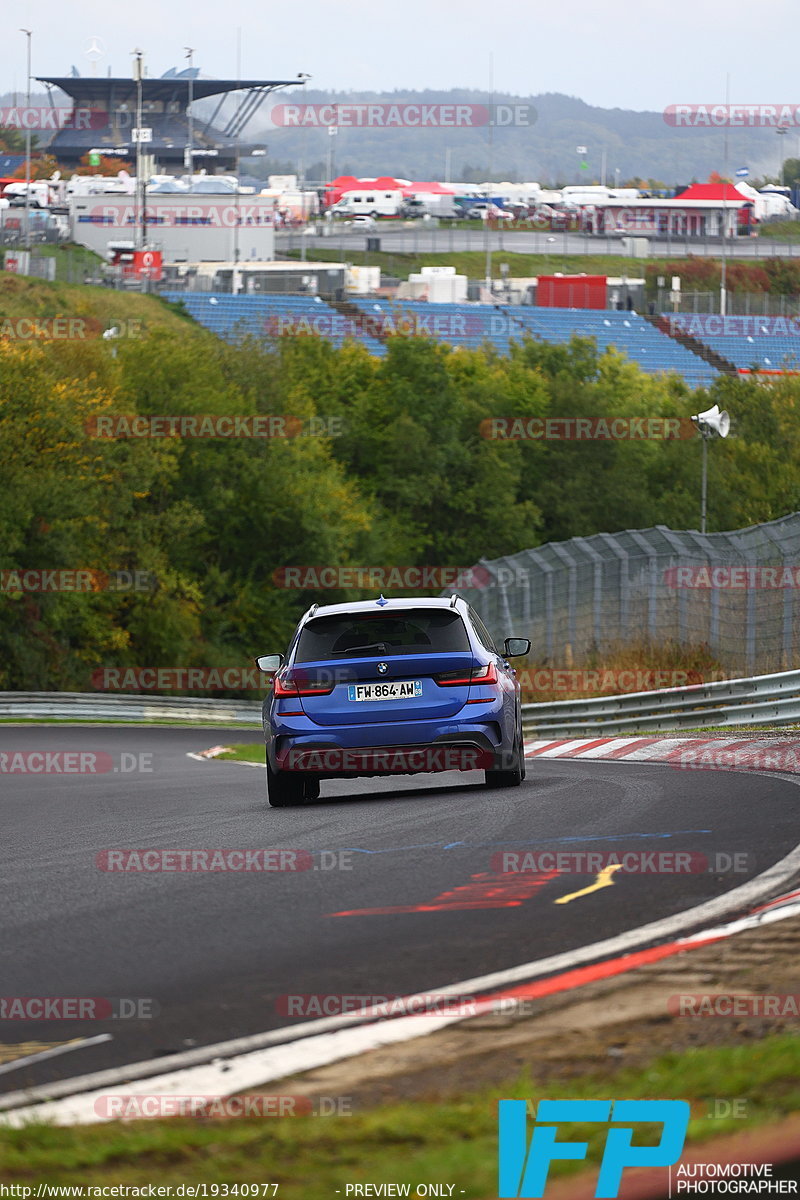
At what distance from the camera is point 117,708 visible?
41.4 m

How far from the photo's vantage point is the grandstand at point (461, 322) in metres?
105

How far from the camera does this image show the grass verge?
4.13 meters

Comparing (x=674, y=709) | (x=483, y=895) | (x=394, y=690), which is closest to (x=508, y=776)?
(x=394, y=690)

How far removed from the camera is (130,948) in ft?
23.6

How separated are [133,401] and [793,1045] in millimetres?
60013

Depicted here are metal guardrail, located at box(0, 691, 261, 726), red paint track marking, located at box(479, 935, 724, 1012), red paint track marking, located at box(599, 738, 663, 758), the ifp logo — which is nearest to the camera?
the ifp logo

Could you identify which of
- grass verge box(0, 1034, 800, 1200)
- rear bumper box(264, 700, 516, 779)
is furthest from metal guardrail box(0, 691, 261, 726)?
grass verge box(0, 1034, 800, 1200)

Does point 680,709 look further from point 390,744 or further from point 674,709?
point 390,744

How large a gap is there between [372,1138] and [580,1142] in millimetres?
542

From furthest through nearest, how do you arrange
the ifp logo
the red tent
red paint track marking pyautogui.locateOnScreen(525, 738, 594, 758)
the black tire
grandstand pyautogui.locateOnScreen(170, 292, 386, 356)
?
the red tent
grandstand pyautogui.locateOnScreen(170, 292, 386, 356)
red paint track marking pyautogui.locateOnScreen(525, 738, 594, 758)
the black tire
the ifp logo

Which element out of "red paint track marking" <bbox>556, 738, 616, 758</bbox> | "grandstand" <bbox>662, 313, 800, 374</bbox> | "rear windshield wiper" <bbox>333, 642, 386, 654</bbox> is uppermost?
"grandstand" <bbox>662, 313, 800, 374</bbox>

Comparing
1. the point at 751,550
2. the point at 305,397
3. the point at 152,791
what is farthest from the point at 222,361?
the point at 152,791

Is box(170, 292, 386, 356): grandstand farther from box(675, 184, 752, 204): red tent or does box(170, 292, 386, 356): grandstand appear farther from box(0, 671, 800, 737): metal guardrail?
box(675, 184, 752, 204): red tent

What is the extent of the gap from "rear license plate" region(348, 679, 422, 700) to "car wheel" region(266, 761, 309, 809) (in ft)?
2.71
